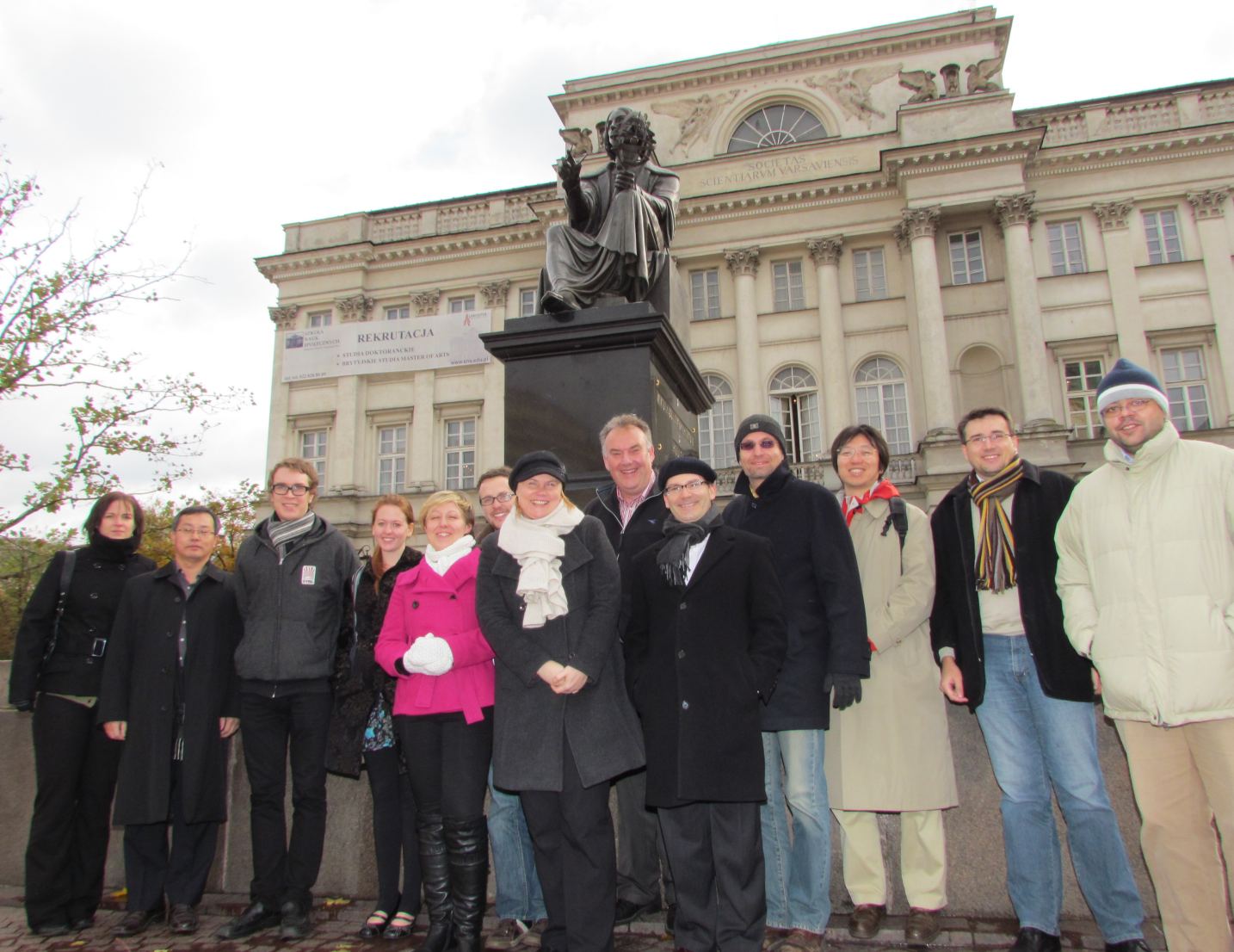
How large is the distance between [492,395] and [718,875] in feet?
93.1

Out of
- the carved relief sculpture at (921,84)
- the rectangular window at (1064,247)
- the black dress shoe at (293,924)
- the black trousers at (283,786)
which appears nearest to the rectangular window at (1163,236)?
the rectangular window at (1064,247)

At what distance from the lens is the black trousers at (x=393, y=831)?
4090mm

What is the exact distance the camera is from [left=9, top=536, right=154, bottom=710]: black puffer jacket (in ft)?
15.1

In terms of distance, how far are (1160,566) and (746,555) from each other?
1506 millimetres

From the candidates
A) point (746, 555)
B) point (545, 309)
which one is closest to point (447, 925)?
point (746, 555)

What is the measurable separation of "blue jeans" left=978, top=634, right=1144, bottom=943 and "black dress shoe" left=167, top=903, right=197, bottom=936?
12.0ft

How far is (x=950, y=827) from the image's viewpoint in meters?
4.03

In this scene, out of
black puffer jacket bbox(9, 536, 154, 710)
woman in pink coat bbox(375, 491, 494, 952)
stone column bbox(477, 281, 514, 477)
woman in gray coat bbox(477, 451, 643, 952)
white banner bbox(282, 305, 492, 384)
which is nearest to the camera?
woman in gray coat bbox(477, 451, 643, 952)

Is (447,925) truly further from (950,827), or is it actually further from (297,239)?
(297,239)

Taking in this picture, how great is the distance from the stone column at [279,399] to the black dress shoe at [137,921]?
1152 inches

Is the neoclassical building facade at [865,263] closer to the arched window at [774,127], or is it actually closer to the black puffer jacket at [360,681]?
the arched window at [774,127]

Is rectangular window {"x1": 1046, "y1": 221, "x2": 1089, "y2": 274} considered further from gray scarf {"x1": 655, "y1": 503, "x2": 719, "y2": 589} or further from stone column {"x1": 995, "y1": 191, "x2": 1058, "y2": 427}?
gray scarf {"x1": 655, "y1": 503, "x2": 719, "y2": 589}

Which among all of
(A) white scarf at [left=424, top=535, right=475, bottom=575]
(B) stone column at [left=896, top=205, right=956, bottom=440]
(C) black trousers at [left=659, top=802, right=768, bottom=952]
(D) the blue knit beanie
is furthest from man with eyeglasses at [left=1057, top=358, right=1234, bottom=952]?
(B) stone column at [left=896, top=205, right=956, bottom=440]

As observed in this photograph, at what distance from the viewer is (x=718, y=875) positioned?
344 cm
